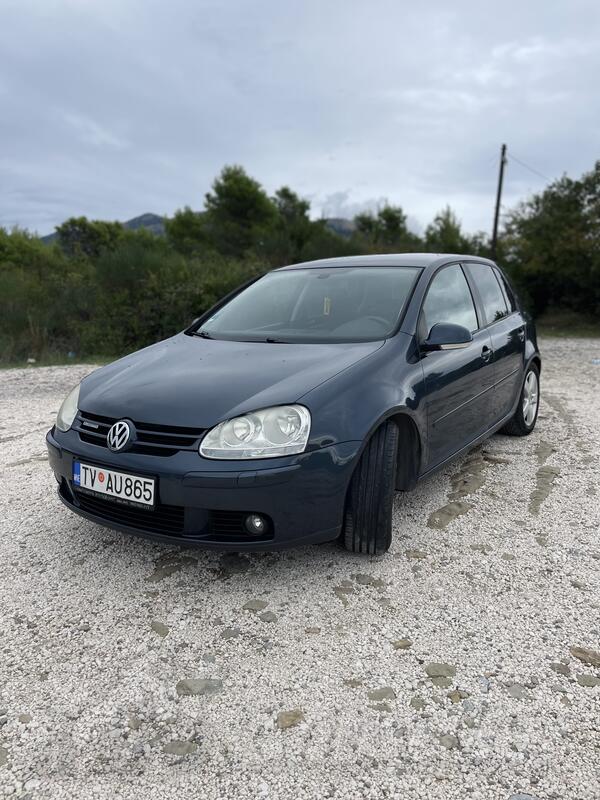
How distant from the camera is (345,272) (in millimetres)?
3883

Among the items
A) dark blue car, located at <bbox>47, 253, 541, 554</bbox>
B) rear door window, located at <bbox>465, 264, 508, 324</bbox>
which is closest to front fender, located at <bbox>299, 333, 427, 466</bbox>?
dark blue car, located at <bbox>47, 253, 541, 554</bbox>

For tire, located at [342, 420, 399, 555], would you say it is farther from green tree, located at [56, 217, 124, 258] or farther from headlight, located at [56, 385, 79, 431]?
green tree, located at [56, 217, 124, 258]

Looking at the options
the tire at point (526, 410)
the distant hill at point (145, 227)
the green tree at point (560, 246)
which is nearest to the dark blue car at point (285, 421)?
the tire at point (526, 410)

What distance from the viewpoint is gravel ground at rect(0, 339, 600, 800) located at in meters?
1.71

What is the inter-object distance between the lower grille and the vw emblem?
0.80 feet

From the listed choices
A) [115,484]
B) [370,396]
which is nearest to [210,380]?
[115,484]

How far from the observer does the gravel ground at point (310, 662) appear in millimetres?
1712

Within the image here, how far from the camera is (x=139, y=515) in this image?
2.62 m

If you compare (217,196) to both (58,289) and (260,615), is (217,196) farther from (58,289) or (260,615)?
(260,615)

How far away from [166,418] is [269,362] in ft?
2.00

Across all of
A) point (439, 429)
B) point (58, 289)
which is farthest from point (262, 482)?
point (58, 289)

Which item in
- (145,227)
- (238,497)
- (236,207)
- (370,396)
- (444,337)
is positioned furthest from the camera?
(145,227)

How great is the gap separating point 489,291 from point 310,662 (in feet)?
10.4

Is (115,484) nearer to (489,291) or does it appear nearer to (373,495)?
(373,495)
